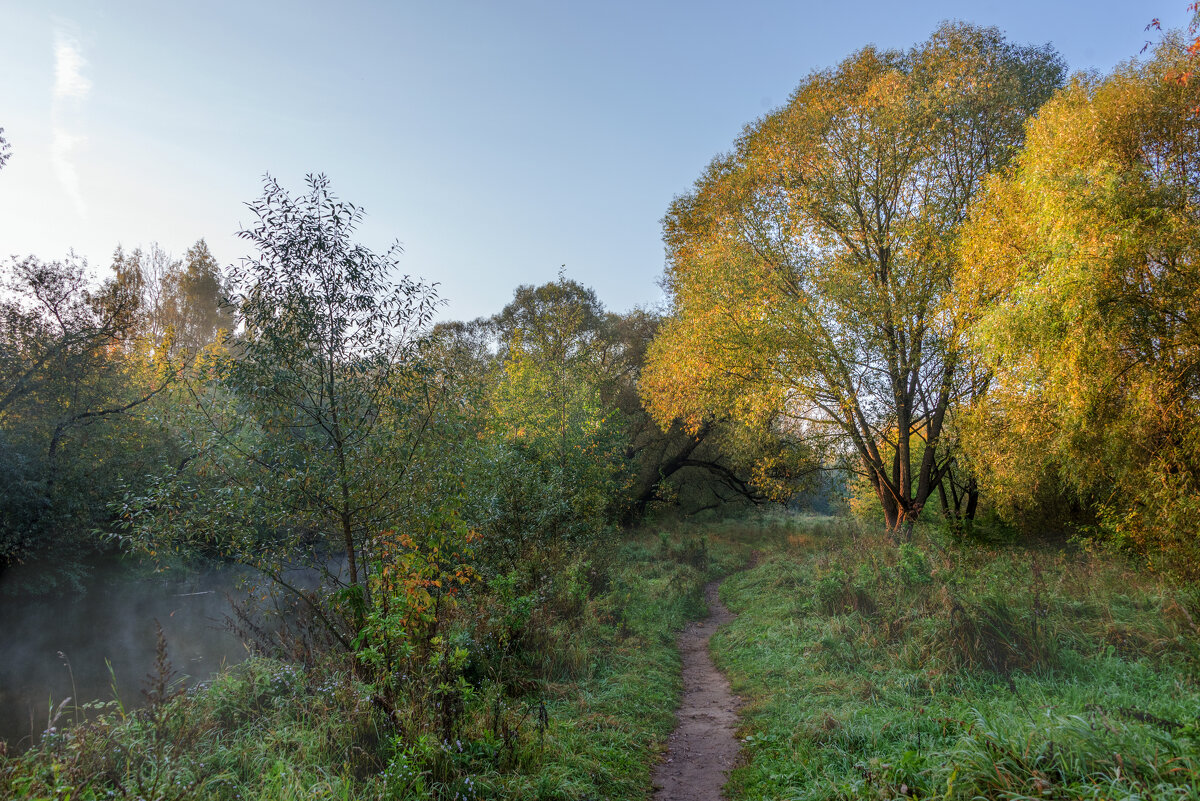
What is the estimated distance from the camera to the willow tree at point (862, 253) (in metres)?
14.5

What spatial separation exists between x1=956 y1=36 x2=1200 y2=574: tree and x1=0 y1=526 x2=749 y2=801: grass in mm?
7328

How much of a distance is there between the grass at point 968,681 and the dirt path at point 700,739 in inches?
9.3

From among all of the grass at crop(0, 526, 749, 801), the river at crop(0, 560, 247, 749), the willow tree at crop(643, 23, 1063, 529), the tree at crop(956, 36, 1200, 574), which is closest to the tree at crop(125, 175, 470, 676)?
the grass at crop(0, 526, 749, 801)

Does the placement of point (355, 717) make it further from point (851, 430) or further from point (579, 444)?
point (851, 430)

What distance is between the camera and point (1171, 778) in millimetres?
3531

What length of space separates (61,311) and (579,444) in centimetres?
1390

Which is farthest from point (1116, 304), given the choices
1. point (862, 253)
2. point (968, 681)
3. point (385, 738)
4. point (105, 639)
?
point (105, 639)

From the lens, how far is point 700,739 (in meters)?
6.73

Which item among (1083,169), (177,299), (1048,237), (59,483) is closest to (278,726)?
(1048,237)

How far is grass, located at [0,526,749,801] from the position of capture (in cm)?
432

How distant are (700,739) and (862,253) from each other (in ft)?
44.4

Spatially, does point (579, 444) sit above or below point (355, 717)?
above

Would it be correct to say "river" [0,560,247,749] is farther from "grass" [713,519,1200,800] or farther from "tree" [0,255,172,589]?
"grass" [713,519,1200,800]

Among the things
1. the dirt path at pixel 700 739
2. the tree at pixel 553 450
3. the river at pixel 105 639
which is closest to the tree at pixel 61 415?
the river at pixel 105 639
